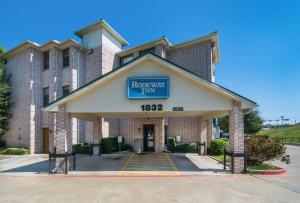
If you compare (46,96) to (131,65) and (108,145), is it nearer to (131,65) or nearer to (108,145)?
(108,145)

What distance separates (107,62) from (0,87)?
10425 millimetres

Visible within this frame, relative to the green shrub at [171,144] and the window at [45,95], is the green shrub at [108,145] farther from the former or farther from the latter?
the window at [45,95]

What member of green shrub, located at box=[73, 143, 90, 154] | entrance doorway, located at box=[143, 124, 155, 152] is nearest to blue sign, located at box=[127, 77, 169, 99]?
entrance doorway, located at box=[143, 124, 155, 152]

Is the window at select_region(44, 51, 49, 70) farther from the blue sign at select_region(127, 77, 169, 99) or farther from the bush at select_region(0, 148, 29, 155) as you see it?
the blue sign at select_region(127, 77, 169, 99)

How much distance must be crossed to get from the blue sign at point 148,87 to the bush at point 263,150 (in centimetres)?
595

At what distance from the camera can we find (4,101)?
26.5 m

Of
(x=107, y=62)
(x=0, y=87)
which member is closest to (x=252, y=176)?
(x=107, y=62)

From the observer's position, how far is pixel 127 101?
47.0 ft

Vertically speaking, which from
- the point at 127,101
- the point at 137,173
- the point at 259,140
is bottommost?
the point at 137,173

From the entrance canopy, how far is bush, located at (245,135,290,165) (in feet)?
9.91

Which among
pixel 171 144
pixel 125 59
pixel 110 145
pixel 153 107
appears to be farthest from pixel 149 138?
pixel 153 107

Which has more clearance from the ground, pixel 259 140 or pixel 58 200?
pixel 259 140

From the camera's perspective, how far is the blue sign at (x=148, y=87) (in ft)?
46.2

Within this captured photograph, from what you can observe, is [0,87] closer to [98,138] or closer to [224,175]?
[98,138]
